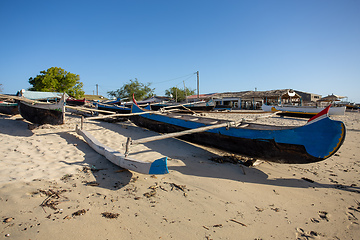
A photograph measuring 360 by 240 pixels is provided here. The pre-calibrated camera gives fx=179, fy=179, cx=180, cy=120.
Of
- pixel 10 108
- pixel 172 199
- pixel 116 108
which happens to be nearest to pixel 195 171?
pixel 172 199

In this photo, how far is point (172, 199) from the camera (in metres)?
2.52

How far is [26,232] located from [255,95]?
85.1ft

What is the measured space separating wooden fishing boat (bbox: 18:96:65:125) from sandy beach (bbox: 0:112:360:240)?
2.20m

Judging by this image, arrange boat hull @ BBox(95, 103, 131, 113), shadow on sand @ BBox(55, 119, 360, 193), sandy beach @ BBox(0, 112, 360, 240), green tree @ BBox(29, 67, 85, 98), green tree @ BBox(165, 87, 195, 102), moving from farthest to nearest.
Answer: green tree @ BBox(165, 87, 195, 102) → green tree @ BBox(29, 67, 85, 98) → boat hull @ BBox(95, 103, 131, 113) → shadow on sand @ BBox(55, 119, 360, 193) → sandy beach @ BBox(0, 112, 360, 240)

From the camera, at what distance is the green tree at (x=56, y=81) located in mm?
20859

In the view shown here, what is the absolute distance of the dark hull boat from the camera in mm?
6215

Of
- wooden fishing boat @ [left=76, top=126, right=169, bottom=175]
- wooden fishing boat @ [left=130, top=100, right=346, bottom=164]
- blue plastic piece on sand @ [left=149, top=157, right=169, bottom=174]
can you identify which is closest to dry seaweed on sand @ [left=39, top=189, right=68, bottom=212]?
wooden fishing boat @ [left=76, top=126, right=169, bottom=175]

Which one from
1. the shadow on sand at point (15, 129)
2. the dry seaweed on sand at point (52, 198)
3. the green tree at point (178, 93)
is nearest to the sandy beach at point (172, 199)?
the dry seaweed on sand at point (52, 198)

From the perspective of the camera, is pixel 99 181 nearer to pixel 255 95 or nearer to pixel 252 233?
pixel 252 233

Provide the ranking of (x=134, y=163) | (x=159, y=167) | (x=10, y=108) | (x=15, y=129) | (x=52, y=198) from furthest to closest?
(x=10, y=108) < (x=15, y=129) < (x=134, y=163) < (x=159, y=167) < (x=52, y=198)

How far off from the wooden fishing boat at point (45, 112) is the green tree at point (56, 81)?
650 inches

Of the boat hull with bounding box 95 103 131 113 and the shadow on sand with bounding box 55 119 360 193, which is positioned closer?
the shadow on sand with bounding box 55 119 360 193

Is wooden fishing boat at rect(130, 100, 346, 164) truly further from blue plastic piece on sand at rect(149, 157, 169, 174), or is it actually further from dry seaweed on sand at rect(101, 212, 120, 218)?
dry seaweed on sand at rect(101, 212, 120, 218)

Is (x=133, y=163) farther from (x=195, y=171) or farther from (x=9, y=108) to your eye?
(x=9, y=108)
